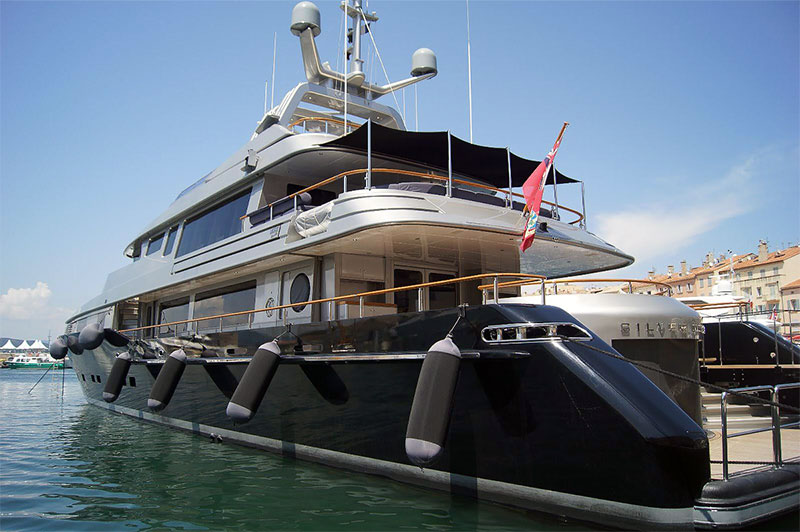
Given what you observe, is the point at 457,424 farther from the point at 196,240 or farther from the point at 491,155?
the point at 196,240

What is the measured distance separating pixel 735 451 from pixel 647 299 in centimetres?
176

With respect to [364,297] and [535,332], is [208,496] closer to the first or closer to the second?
[364,297]

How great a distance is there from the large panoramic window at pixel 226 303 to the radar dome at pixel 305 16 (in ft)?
20.2

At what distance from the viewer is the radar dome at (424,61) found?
47.4 feet

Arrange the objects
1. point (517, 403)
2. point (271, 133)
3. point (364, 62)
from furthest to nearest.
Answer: point (364, 62) < point (271, 133) < point (517, 403)

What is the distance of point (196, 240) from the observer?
43.0 feet

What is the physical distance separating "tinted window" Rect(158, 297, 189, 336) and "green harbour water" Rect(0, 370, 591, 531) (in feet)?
12.5

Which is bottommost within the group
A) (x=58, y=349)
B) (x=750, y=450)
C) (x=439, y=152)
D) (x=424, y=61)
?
(x=750, y=450)

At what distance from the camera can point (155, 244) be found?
16.0 m

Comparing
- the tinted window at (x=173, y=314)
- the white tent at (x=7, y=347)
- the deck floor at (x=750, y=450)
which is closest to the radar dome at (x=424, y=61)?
the tinted window at (x=173, y=314)

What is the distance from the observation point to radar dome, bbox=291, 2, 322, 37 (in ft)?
42.1

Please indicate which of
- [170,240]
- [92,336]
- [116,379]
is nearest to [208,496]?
[116,379]

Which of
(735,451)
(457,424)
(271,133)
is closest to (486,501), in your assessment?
(457,424)

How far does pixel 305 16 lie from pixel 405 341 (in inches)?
376
